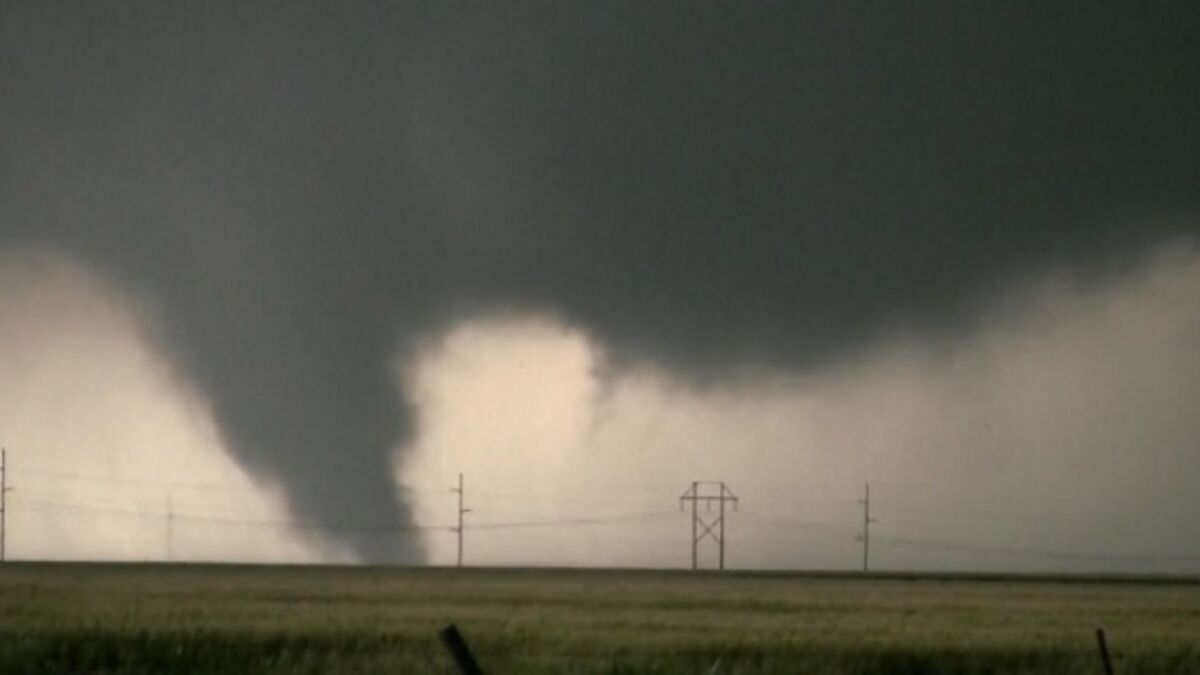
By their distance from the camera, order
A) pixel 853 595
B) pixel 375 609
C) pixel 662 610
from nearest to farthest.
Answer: pixel 375 609 → pixel 662 610 → pixel 853 595

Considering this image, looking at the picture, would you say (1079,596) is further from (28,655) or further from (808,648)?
(28,655)

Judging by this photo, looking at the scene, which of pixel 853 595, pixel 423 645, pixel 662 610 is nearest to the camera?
pixel 423 645

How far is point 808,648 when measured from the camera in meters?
47.1

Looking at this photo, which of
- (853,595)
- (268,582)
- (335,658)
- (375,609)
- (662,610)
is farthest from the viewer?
(268,582)

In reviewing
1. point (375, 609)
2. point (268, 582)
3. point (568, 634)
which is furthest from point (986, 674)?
point (268, 582)

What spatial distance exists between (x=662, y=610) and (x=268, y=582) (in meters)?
36.4

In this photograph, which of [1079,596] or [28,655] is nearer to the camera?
[28,655]

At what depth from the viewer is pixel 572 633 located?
51.9 m

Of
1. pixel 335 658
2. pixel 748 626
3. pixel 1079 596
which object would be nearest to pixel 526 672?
pixel 335 658

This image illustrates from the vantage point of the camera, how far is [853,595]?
9519 cm

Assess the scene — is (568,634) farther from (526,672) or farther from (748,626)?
(526,672)

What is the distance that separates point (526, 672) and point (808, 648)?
9.89 meters

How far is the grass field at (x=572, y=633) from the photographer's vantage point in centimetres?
4262

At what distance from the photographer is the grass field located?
42625 mm
